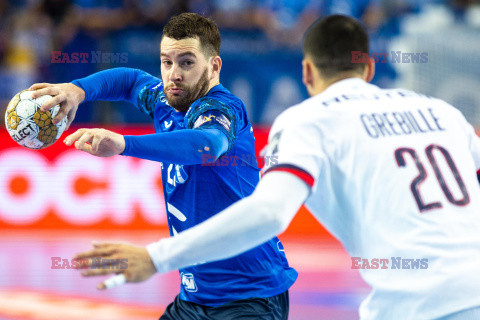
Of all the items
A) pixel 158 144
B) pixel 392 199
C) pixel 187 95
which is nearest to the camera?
pixel 392 199

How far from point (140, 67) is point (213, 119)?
7368mm

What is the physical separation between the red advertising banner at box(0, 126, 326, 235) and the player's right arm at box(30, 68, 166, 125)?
5940 millimetres

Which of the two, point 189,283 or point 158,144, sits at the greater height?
point 158,144

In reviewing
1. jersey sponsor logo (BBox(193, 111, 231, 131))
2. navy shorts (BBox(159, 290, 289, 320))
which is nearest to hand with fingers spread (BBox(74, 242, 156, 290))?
jersey sponsor logo (BBox(193, 111, 231, 131))

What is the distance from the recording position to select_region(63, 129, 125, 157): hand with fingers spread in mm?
2893

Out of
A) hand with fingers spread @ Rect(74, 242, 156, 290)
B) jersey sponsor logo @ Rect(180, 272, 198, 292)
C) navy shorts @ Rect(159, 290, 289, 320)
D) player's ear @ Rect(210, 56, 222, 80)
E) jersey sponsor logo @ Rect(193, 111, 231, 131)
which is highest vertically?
player's ear @ Rect(210, 56, 222, 80)

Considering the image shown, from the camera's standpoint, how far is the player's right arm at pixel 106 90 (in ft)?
12.7

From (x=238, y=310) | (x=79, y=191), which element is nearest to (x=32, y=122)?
(x=238, y=310)

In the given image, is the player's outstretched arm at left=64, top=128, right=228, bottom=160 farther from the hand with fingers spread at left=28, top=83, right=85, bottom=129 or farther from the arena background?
the arena background

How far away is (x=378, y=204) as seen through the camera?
8.15 ft

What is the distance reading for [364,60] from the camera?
284cm

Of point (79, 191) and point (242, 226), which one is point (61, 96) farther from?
point (79, 191)

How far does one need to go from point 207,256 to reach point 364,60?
112 cm

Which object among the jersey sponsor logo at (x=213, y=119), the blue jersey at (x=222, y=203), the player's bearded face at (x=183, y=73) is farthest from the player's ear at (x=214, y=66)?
the jersey sponsor logo at (x=213, y=119)
